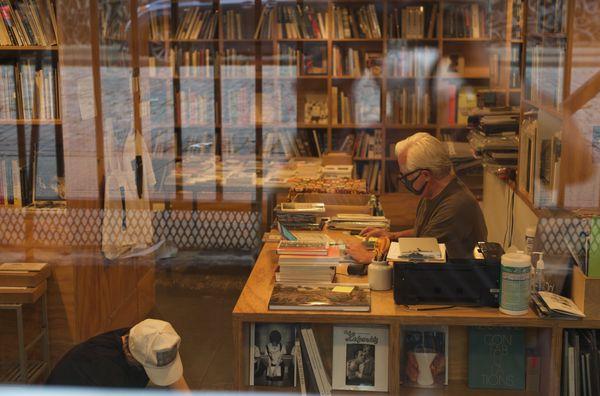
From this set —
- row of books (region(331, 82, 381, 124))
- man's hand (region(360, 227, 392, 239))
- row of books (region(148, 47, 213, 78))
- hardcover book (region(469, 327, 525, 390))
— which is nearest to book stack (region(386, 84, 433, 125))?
row of books (region(331, 82, 381, 124))

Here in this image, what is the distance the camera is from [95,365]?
2.73 meters

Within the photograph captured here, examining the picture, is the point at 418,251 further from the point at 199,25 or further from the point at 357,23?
the point at 357,23

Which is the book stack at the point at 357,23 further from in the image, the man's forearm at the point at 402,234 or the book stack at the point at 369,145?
the man's forearm at the point at 402,234

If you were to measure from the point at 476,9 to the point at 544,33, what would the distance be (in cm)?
199

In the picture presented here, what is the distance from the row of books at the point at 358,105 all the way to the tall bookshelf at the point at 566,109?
2049mm

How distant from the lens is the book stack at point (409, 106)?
6305 mm

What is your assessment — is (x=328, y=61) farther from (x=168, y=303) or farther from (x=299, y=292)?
(x=299, y=292)

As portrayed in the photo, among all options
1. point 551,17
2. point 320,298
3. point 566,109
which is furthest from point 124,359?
point 551,17

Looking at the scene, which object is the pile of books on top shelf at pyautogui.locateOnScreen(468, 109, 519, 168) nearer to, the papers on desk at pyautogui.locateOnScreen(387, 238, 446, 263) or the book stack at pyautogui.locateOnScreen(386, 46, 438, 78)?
the book stack at pyautogui.locateOnScreen(386, 46, 438, 78)

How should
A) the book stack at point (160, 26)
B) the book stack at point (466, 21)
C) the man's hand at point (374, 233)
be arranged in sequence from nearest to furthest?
the man's hand at point (374, 233), the book stack at point (160, 26), the book stack at point (466, 21)

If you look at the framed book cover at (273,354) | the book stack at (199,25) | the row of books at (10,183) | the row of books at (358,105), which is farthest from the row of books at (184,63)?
the framed book cover at (273,354)

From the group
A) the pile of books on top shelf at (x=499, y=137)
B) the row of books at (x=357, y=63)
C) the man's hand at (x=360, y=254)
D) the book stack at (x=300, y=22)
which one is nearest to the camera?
the man's hand at (x=360, y=254)

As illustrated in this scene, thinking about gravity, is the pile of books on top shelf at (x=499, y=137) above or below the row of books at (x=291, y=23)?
below

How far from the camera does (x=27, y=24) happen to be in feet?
12.9
